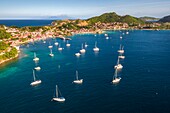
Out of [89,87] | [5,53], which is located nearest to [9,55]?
[5,53]

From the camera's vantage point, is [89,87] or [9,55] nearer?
[89,87]

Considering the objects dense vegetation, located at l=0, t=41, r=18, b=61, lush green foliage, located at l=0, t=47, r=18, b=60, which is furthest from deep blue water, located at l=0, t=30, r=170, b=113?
dense vegetation, located at l=0, t=41, r=18, b=61

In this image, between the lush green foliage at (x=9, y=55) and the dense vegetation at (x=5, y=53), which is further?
the dense vegetation at (x=5, y=53)

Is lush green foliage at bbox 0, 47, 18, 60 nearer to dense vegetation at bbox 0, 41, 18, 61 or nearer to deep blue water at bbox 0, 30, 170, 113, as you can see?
dense vegetation at bbox 0, 41, 18, 61

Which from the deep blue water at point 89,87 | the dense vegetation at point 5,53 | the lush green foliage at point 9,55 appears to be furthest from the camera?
the dense vegetation at point 5,53

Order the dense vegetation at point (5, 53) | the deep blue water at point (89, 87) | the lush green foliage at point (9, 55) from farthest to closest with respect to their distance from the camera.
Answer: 1. the dense vegetation at point (5, 53)
2. the lush green foliage at point (9, 55)
3. the deep blue water at point (89, 87)

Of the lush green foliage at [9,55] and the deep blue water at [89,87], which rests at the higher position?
the lush green foliage at [9,55]

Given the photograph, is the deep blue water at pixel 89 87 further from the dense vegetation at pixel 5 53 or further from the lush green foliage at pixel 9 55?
the dense vegetation at pixel 5 53

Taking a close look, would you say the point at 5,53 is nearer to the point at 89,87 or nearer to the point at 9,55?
the point at 9,55

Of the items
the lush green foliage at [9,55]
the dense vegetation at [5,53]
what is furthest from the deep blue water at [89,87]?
the dense vegetation at [5,53]

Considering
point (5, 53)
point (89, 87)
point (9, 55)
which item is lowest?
point (89, 87)

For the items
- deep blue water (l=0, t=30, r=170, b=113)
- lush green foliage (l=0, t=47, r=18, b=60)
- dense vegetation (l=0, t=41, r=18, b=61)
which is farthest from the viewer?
dense vegetation (l=0, t=41, r=18, b=61)
